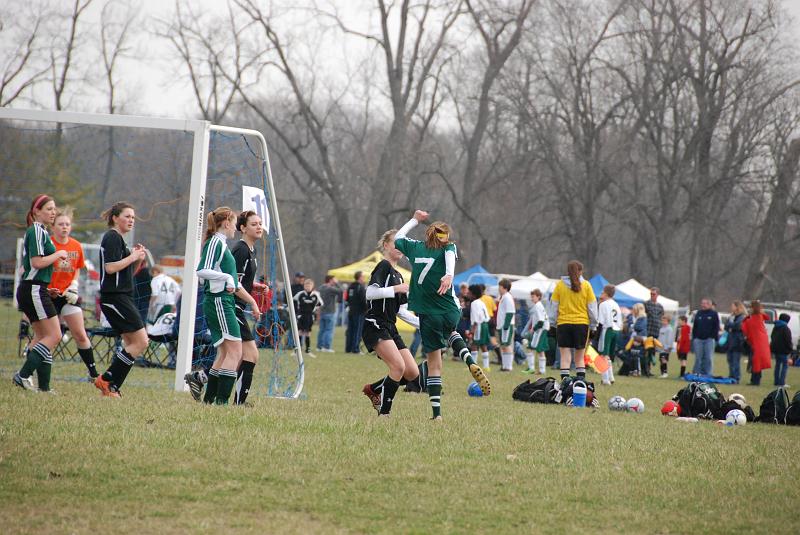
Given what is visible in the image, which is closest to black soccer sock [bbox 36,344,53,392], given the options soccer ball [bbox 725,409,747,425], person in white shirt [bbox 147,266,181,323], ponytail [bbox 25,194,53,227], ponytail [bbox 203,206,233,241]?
ponytail [bbox 25,194,53,227]

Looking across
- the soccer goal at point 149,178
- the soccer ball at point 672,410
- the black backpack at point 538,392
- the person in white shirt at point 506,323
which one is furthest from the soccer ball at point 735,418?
the person in white shirt at point 506,323

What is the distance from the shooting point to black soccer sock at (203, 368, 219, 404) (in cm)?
943

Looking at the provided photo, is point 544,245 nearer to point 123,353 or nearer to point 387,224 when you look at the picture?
point 387,224

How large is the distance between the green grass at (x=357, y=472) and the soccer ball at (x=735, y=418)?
1420 mm

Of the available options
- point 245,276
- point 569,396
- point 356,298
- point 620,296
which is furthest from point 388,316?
point 620,296

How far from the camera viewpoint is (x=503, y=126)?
4634cm

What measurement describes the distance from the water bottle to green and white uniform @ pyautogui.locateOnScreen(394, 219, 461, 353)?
13.8 ft

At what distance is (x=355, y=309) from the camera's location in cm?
2597

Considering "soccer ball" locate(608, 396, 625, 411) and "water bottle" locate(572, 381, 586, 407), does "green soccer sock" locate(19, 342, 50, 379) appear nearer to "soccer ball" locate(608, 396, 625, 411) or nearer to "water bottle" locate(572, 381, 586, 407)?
"water bottle" locate(572, 381, 586, 407)

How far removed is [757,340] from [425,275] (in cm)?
1536

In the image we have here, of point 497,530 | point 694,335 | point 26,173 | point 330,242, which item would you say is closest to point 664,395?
point 694,335

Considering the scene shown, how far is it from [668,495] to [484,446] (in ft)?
6.33

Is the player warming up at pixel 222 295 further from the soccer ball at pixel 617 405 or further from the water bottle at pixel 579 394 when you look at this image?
the soccer ball at pixel 617 405

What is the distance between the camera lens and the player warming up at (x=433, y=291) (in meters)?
9.55
